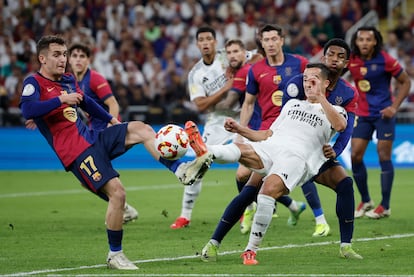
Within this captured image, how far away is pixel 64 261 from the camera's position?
9.32 meters

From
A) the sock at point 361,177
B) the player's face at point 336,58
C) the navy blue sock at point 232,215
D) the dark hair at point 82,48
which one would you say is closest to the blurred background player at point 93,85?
the dark hair at point 82,48

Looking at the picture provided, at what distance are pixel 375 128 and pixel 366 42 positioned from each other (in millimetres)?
1221

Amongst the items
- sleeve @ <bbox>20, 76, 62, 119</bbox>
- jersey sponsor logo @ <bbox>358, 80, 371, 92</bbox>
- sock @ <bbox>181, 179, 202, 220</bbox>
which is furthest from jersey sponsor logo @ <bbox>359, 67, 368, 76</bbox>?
sleeve @ <bbox>20, 76, 62, 119</bbox>

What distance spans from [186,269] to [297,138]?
62.8 inches

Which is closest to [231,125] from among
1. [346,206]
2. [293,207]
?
[346,206]

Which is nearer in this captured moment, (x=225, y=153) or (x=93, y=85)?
(x=225, y=153)

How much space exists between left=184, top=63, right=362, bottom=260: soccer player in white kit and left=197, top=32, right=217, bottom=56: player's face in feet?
13.1

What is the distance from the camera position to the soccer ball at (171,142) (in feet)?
26.8

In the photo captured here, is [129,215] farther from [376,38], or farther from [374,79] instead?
[376,38]

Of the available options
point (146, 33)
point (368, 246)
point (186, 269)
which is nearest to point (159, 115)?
point (146, 33)

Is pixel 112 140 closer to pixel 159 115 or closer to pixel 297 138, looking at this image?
pixel 297 138

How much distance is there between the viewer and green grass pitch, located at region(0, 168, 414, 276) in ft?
28.5

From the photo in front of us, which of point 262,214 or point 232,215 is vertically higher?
point 262,214

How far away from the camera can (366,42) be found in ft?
43.6
